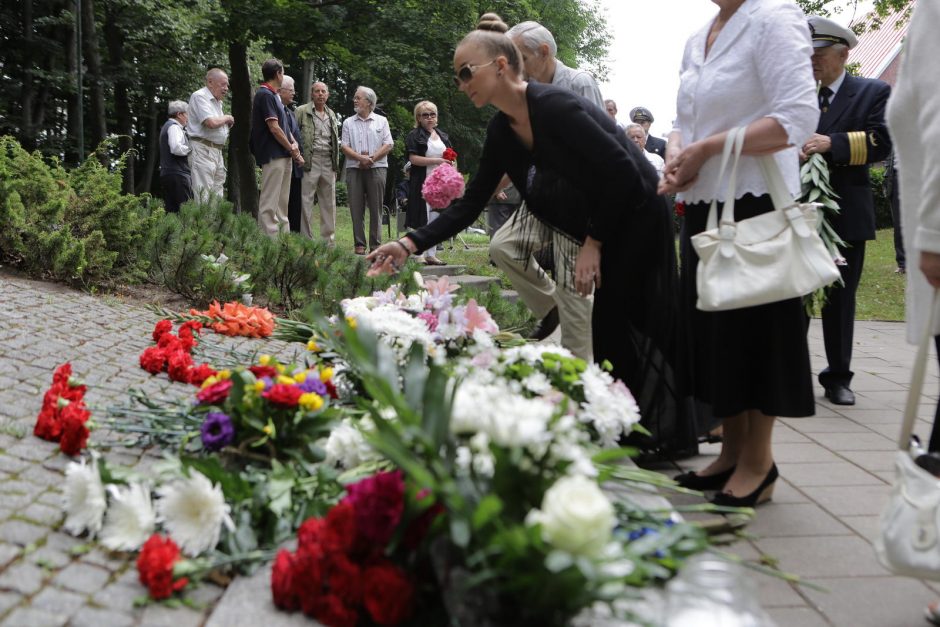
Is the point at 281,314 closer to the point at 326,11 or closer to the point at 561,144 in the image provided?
the point at 561,144

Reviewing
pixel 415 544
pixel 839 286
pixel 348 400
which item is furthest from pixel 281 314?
pixel 415 544

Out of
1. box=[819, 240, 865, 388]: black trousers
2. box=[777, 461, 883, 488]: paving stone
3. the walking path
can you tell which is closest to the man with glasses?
the walking path

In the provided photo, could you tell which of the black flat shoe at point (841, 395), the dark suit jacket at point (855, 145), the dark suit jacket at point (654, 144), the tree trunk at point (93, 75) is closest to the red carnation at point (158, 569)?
the black flat shoe at point (841, 395)

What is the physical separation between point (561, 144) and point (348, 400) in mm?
1360

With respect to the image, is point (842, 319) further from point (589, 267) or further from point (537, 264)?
point (589, 267)

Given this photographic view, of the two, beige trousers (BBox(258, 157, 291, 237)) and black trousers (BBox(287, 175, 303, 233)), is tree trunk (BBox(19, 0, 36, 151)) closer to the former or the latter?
black trousers (BBox(287, 175, 303, 233))

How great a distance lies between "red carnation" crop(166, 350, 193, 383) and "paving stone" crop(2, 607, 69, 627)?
1.98 meters

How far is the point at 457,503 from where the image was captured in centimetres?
161

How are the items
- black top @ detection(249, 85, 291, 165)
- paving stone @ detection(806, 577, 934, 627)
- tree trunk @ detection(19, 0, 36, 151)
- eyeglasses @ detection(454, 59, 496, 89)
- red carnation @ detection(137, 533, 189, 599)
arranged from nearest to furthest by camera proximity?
red carnation @ detection(137, 533, 189, 599), paving stone @ detection(806, 577, 934, 627), eyeglasses @ detection(454, 59, 496, 89), black top @ detection(249, 85, 291, 165), tree trunk @ detection(19, 0, 36, 151)

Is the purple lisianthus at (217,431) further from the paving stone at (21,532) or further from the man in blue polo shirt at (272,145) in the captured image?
the man in blue polo shirt at (272,145)

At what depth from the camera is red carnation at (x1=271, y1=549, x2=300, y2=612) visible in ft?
6.63

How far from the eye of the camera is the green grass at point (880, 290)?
34.0ft

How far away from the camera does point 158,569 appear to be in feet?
6.82

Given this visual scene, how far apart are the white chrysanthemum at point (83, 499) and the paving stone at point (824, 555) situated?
2.05 meters
